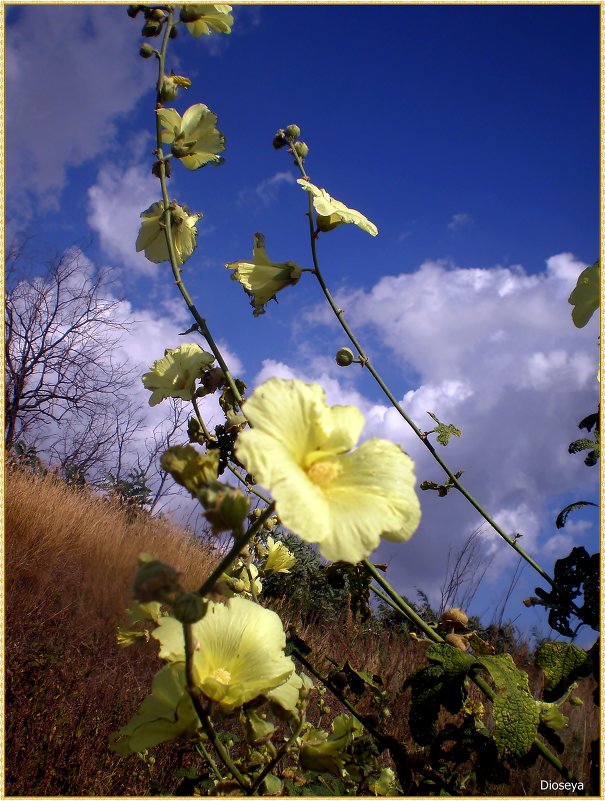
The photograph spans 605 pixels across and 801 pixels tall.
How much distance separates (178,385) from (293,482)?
64 centimetres

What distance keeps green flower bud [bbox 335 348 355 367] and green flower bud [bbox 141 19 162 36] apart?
0.93 m

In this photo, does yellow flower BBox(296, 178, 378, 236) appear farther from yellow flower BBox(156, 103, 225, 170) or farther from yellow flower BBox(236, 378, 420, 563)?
yellow flower BBox(236, 378, 420, 563)

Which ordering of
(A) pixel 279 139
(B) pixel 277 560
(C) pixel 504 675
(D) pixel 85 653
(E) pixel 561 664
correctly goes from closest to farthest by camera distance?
(C) pixel 504 675
(E) pixel 561 664
(A) pixel 279 139
(B) pixel 277 560
(D) pixel 85 653

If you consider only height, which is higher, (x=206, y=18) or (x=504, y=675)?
(x=206, y=18)

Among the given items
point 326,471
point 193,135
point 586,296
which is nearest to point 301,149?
point 193,135

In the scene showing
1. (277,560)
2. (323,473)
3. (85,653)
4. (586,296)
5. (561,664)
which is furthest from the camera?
(85,653)

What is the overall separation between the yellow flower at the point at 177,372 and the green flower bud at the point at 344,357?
1.30 ft

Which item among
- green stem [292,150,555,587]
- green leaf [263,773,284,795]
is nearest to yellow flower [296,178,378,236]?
green stem [292,150,555,587]

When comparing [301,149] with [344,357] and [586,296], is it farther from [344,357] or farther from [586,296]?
[586,296]

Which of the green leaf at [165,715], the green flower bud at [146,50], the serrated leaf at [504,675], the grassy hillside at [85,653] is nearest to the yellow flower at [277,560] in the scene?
the grassy hillside at [85,653]

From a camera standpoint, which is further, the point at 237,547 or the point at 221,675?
the point at 221,675

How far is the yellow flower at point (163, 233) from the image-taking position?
1428mm

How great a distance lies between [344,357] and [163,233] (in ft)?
1.89

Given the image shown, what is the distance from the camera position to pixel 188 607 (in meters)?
0.65
